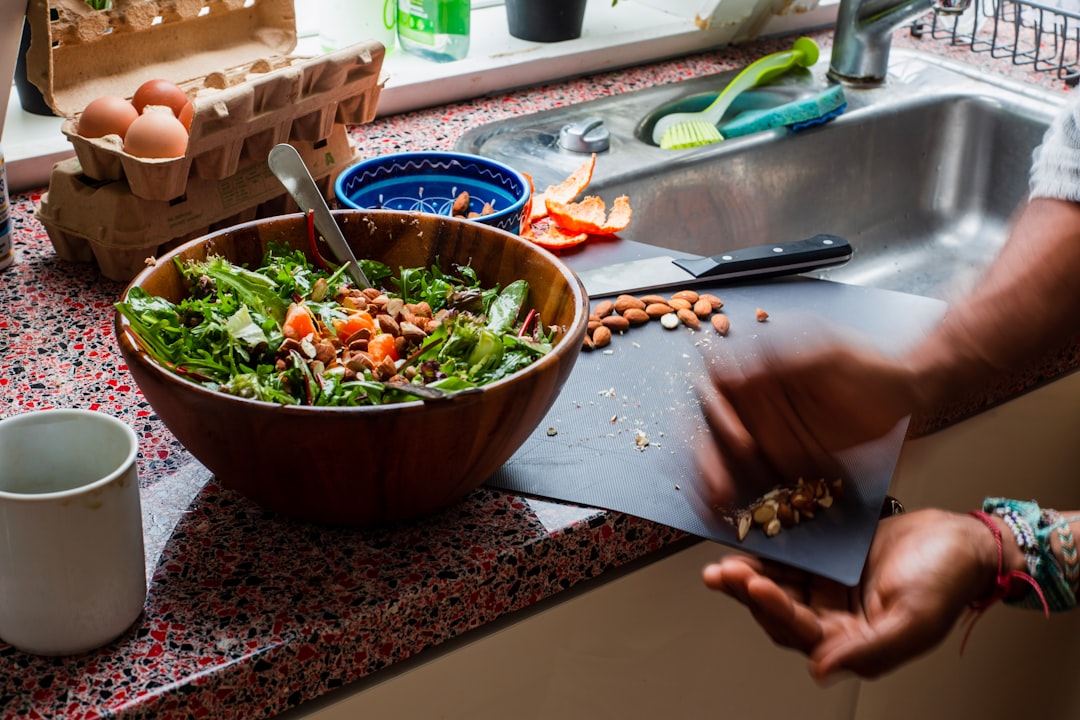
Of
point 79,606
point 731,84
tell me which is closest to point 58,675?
point 79,606

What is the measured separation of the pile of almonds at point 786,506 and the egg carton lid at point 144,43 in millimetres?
685

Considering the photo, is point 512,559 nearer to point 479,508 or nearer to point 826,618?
point 479,508

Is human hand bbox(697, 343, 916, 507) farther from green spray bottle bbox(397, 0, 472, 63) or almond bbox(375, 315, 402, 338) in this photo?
green spray bottle bbox(397, 0, 472, 63)

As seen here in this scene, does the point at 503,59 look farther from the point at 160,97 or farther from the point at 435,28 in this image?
the point at 160,97

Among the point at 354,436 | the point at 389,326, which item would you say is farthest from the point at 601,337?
the point at 354,436

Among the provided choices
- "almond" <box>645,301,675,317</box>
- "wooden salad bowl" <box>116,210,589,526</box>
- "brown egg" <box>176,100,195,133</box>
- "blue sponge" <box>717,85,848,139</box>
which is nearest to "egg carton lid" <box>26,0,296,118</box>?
"brown egg" <box>176,100,195,133</box>

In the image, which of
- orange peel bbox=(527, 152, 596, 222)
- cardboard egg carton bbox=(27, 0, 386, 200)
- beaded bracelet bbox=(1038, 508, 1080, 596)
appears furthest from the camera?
orange peel bbox=(527, 152, 596, 222)

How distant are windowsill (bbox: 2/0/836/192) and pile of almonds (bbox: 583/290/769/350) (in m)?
0.40

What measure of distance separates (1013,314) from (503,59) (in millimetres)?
839

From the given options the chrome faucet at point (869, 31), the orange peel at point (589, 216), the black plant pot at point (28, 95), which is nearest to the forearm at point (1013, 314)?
the orange peel at point (589, 216)

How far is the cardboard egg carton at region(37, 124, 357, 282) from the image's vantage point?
908 mm

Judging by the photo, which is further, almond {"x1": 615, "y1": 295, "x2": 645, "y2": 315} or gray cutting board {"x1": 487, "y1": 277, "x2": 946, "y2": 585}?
almond {"x1": 615, "y1": 295, "x2": 645, "y2": 315}

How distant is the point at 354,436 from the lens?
59cm

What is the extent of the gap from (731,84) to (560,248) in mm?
565
